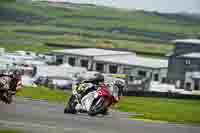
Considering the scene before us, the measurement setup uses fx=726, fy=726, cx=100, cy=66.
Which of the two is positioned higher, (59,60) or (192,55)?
(192,55)

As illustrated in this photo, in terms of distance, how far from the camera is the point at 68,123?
8.52 m

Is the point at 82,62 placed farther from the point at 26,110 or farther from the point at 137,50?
the point at 26,110

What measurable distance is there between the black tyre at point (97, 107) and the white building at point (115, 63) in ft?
114

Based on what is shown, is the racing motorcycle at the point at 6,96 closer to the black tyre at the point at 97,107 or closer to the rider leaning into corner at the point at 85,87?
the rider leaning into corner at the point at 85,87

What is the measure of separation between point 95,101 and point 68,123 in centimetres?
167

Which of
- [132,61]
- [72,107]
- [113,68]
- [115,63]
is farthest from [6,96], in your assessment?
[113,68]

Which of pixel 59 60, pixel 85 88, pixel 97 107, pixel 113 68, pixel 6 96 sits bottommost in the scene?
pixel 113 68

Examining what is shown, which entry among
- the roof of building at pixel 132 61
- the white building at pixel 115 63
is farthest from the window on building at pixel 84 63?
the roof of building at pixel 132 61

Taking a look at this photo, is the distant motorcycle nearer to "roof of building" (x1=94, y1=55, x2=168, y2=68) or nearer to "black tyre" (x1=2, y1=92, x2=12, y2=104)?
"black tyre" (x1=2, y1=92, x2=12, y2=104)

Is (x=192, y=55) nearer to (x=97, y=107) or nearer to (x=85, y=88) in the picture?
(x=85, y=88)

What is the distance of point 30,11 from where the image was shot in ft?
193

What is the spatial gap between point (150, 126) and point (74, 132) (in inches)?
64.3

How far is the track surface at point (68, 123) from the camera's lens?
7.84m

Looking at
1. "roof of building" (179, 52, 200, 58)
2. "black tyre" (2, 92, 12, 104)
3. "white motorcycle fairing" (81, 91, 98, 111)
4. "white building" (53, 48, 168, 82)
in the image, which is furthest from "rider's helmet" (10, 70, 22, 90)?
"roof of building" (179, 52, 200, 58)
